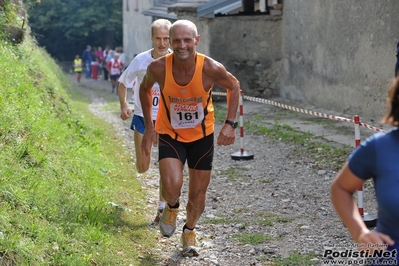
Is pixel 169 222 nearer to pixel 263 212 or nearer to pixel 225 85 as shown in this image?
pixel 225 85

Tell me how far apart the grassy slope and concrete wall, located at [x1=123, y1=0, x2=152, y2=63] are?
2483cm

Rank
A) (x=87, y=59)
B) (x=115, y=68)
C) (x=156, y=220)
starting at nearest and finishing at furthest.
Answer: (x=156, y=220) → (x=115, y=68) → (x=87, y=59)

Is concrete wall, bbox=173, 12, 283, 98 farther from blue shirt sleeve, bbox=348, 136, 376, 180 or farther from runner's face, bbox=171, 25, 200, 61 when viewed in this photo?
blue shirt sleeve, bbox=348, 136, 376, 180

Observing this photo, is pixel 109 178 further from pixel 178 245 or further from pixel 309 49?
pixel 309 49

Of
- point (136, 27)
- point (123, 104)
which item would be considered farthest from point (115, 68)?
point (123, 104)

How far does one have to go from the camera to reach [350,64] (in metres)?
15.2

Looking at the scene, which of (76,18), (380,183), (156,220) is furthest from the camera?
(76,18)

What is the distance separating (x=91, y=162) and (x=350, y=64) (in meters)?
7.70

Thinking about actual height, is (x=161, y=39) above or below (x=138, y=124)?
above

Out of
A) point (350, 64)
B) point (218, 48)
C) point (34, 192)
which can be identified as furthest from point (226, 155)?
point (218, 48)

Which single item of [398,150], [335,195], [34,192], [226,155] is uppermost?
[398,150]

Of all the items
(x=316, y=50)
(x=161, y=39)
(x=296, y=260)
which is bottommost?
(x=296, y=260)

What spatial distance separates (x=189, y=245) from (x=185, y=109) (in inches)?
47.2

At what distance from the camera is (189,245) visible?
641 cm
